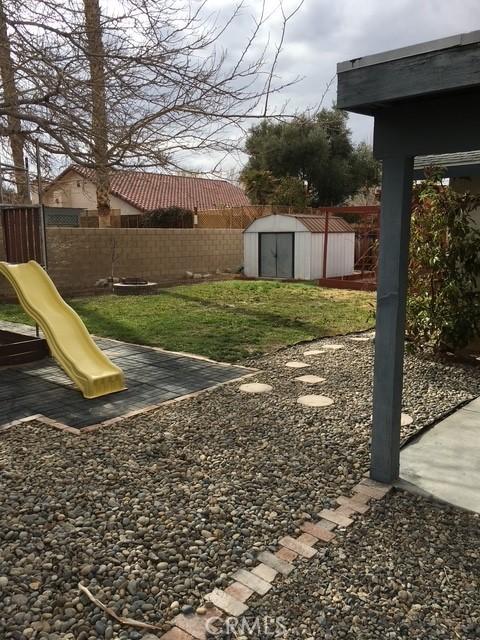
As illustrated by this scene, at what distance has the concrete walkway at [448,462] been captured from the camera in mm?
2963

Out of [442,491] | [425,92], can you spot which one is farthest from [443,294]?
[425,92]

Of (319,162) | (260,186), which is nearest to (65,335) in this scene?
(260,186)

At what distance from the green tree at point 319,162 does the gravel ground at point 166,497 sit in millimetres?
19397

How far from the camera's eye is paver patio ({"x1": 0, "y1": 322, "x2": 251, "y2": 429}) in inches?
174

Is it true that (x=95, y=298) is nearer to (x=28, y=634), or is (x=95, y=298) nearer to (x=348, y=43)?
(x=348, y=43)

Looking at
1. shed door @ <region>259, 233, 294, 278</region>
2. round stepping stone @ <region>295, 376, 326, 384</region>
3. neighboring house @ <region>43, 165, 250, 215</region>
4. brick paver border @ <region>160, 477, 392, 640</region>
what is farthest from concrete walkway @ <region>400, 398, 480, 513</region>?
neighboring house @ <region>43, 165, 250, 215</region>

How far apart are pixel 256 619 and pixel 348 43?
4717 millimetres

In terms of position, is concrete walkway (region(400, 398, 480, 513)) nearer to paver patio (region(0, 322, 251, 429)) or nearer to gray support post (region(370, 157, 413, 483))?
gray support post (region(370, 157, 413, 483))

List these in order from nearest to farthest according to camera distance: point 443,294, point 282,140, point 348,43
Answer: point 348,43
point 443,294
point 282,140

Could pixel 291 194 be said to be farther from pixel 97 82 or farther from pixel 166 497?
pixel 166 497

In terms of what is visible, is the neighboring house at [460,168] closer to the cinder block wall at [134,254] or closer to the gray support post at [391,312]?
the gray support post at [391,312]

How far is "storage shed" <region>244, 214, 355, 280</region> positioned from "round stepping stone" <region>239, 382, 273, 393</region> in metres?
10.7

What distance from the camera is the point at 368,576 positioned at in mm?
2238

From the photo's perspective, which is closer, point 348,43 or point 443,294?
point 348,43
